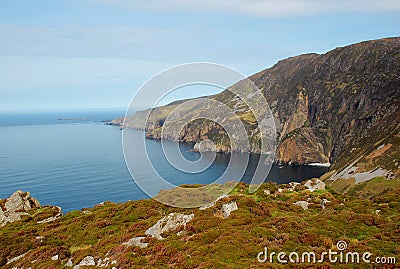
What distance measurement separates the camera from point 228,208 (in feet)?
86.6

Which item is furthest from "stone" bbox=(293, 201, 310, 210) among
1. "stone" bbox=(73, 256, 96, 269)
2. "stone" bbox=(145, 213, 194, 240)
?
"stone" bbox=(73, 256, 96, 269)

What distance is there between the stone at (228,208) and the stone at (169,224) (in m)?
2.70

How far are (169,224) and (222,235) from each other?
18.1 feet

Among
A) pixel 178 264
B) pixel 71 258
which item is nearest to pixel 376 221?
pixel 178 264

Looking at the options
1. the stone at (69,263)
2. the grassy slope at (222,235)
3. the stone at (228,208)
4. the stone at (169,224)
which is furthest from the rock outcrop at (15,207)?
the stone at (228,208)

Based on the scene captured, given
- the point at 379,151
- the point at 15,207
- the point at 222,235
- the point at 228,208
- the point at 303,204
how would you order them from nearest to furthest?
the point at 222,235, the point at 228,208, the point at 303,204, the point at 15,207, the point at 379,151

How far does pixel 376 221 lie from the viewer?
22031 millimetres

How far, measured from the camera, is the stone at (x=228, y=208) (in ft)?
84.9

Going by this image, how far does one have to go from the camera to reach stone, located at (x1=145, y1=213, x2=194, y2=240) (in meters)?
24.2

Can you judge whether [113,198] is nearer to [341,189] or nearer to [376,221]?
[341,189]

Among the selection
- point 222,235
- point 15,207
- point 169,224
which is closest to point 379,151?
point 169,224

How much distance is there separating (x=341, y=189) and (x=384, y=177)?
16381 mm

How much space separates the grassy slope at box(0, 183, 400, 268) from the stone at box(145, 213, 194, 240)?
86 centimetres

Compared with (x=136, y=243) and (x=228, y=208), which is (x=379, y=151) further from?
(x=136, y=243)
